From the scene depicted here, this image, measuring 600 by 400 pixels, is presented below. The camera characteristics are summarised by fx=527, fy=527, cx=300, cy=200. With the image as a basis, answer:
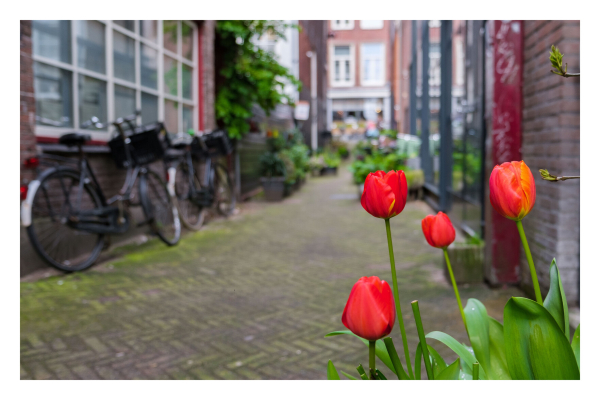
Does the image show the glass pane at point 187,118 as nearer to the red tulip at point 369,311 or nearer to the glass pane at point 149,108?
the glass pane at point 149,108

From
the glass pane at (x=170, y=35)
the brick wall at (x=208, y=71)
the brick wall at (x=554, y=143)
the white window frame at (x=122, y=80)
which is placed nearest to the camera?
the brick wall at (x=554, y=143)

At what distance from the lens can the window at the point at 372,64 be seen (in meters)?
25.9

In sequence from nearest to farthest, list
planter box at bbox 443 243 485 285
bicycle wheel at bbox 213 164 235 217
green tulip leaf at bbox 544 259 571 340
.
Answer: green tulip leaf at bbox 544 259 571 340 → planter box at bbox 443 243 485 285 → bicycle wheel at bbox 213 164 235 217

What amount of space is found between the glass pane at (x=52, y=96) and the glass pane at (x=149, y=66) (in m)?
1.46

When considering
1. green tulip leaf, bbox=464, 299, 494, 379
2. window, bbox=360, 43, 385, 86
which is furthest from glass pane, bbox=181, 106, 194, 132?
window, bbox=360, 43, 385, 86

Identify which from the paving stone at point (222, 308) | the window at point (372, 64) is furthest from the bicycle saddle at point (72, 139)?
the window at point (372, 64)

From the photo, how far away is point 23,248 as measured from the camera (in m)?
3.79

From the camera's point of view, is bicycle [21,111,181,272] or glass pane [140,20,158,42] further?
glass pane [140,20,158,42]

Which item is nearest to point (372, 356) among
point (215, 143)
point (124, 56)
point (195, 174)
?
point (124, 56)

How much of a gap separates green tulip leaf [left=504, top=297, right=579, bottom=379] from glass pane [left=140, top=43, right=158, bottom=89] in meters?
5.82

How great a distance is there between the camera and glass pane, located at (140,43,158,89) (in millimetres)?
5948

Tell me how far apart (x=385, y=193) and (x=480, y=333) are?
35cm

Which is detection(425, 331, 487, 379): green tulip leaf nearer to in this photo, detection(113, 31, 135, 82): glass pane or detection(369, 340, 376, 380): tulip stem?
detection(369, 340, 376, 380): tulip stem

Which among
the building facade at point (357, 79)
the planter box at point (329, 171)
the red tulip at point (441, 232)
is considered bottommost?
the red tulip at point (441, 232)
